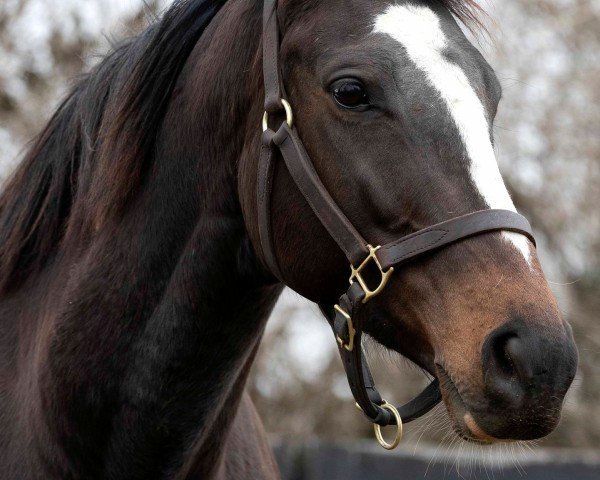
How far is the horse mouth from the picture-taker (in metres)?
1.92

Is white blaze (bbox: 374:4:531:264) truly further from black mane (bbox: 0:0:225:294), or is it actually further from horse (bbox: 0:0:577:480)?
black mane (bbox: 0:0:225:294)

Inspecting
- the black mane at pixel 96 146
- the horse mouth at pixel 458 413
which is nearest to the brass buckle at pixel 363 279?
the horse mouth at pixel 458 413

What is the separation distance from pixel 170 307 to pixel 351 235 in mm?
612

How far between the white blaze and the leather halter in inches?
2.4

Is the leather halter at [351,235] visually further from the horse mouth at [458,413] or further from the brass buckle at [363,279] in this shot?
the horse mouth at [458,413]

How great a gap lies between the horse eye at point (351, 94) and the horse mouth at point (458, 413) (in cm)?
66

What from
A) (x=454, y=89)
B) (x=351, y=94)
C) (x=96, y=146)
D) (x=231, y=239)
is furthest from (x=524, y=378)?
(x=96, y=146)

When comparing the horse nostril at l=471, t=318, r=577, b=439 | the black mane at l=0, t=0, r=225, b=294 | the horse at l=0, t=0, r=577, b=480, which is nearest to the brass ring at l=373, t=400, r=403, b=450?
the horse at l=0, t=0, r=577, b=480

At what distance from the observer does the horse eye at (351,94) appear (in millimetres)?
2148

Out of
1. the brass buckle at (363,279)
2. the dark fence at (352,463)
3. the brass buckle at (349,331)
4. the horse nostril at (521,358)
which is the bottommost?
the dark fence at (352,463)

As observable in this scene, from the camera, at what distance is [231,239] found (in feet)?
8.07

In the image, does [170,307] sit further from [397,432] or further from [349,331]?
[397,432]

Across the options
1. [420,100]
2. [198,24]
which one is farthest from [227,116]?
[420,100]

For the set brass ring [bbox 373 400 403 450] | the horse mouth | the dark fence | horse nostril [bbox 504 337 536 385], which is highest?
horse nostril [bbox 504 337 536 385]
